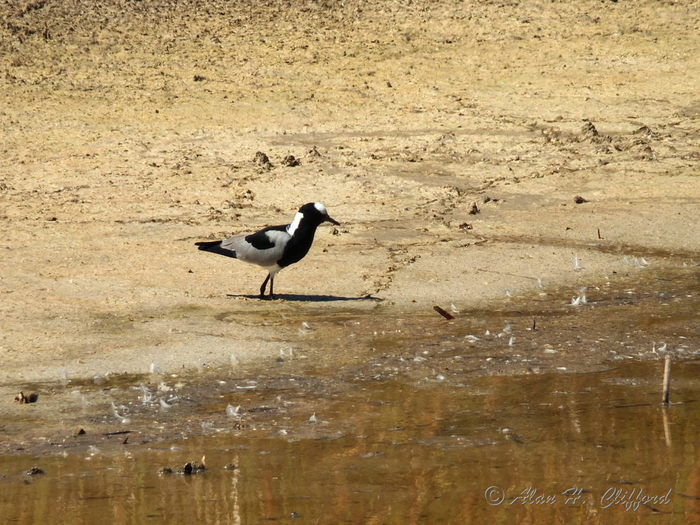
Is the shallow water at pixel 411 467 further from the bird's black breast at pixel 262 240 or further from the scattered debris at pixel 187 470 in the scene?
the bird's black breast at pixel 262 240

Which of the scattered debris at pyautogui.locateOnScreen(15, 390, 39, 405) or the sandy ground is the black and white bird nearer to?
the sandy ground

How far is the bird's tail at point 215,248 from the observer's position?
9.20 m

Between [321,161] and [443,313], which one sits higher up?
[321,161]

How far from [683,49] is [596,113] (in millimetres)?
3013

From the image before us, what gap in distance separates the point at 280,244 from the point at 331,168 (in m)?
3.92

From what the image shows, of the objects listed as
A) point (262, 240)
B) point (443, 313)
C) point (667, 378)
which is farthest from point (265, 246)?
point (667, 378)

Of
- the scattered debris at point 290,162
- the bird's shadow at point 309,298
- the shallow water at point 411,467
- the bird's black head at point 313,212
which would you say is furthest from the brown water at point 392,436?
the scattered debris at point 290,162

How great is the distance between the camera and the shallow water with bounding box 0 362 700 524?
4992 millimetres

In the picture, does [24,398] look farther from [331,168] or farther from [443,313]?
[331,168]

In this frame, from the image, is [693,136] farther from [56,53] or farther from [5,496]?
[5,496]

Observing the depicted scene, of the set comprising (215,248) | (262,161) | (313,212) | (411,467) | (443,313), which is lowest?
(411,467)

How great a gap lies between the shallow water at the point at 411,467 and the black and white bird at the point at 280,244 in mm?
2439

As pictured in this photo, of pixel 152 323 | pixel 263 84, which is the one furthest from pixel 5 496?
pixel 263 84

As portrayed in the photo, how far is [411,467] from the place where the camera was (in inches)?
216
